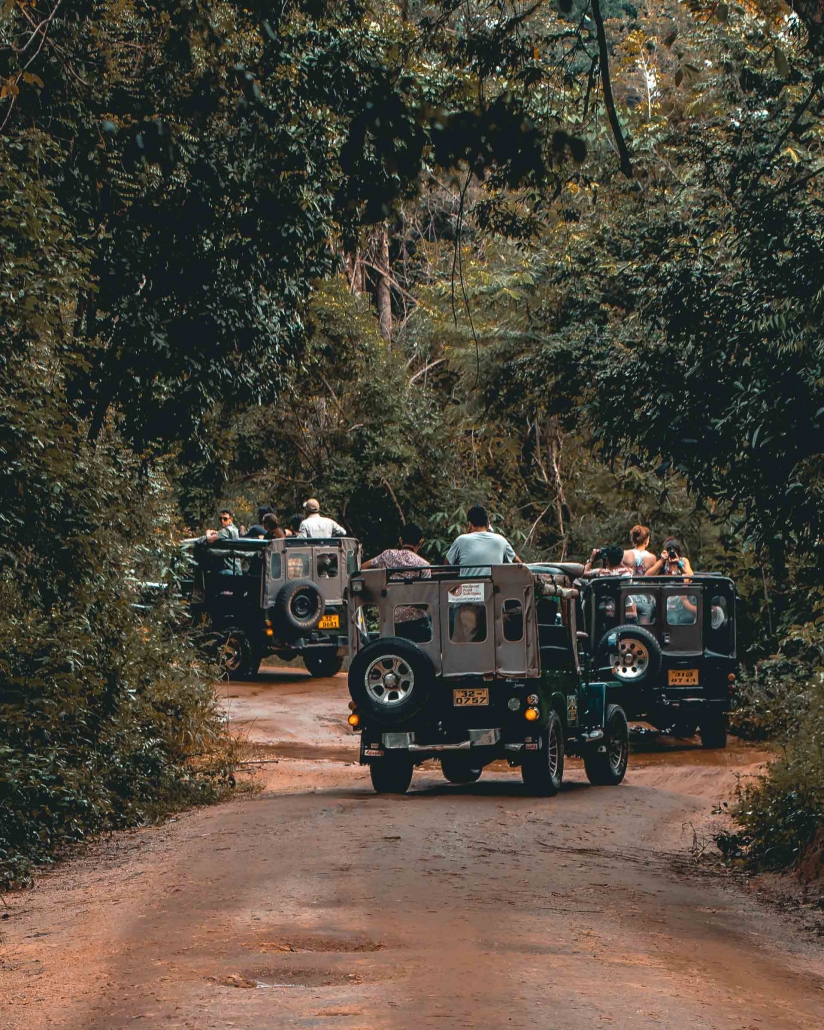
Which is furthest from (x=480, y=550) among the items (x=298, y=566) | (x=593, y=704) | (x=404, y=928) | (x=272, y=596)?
(x=298, y=566)

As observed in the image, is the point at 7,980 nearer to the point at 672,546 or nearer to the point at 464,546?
the point at 464,546

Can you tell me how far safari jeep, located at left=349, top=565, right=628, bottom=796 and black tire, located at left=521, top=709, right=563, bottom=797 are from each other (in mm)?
12

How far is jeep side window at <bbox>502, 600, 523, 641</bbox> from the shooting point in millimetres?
13289

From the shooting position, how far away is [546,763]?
44.3 feet

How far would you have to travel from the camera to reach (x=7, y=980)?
22.5 feet

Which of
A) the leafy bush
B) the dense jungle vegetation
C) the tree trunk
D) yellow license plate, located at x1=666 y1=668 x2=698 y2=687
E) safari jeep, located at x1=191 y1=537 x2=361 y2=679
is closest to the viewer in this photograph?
the dense jungle vegetation

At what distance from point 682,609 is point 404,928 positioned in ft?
38.8

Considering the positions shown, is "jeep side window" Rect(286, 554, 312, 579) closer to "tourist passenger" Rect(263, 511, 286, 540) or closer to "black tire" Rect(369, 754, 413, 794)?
"tourist passenger" Rect(263, 511, 286, 540)

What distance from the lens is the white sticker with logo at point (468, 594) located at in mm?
13320

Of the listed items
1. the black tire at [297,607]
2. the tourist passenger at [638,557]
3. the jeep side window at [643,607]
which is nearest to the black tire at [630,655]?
the jeep side window at [643,607]

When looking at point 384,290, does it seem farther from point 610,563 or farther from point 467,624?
point 467,624

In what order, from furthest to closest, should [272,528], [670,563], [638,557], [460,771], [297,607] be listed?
[272,528] < [297,607] < [670,563] < [638,557] < [460,771]

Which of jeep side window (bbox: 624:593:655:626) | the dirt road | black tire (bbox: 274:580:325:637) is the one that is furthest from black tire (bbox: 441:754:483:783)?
black tire (bbox: 274:580:325:637)

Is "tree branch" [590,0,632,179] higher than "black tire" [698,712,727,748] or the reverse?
higher
